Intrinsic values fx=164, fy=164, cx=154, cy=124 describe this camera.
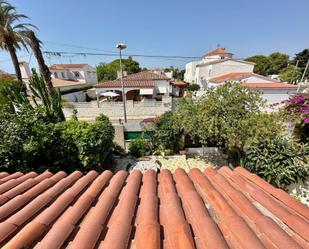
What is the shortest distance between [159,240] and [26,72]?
256 ft

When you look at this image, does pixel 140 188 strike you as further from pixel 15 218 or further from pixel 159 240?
pixel 15 218

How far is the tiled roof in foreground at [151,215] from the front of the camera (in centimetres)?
208

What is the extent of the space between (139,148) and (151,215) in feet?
42.8

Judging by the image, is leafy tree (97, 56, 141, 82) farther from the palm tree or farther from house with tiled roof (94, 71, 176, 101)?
the palm tree

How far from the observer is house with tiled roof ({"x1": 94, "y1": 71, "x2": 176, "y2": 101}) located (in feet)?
104

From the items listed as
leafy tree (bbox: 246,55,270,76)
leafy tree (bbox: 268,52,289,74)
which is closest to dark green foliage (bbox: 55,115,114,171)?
leafy tree (bbox: 268,52,289,74)

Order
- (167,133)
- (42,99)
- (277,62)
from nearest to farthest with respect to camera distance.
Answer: (42,99) < (167,133) < (277,62)

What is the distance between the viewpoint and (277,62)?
7625 cm

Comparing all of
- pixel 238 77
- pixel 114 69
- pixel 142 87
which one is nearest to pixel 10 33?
pixel 142 87

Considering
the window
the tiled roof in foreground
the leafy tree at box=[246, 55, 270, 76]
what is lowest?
the tiled roof in foreground

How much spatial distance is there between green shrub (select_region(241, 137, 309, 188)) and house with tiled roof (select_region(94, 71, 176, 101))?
2431 centimetres

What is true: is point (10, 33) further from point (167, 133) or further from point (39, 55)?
point (167, 133)

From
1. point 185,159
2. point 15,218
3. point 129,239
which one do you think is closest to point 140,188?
point 129,239

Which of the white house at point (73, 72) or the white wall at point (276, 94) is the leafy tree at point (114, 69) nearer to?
the white house at point (73, 72)
